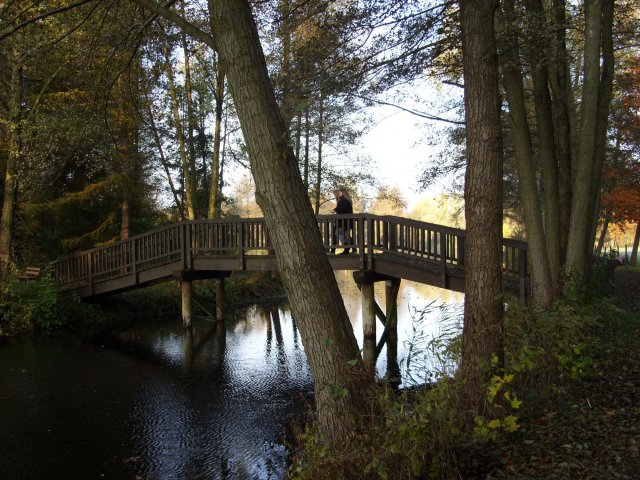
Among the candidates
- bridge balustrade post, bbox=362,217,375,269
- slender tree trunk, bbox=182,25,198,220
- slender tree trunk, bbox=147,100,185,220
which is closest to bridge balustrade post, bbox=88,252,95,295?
slender tree trunk, bbox=182,25,198,220

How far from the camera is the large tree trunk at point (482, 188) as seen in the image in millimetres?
4473

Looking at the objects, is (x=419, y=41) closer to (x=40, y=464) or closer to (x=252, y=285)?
(x=40, y=464)

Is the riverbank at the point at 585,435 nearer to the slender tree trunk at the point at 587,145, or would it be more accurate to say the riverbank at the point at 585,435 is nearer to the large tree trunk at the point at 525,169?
the large tree trunk at the point at 525,169

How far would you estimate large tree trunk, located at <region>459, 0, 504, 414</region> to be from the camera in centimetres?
447

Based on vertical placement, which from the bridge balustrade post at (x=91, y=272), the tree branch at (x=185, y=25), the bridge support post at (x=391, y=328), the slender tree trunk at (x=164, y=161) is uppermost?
the slender tree trunk at (x=164, y=161)

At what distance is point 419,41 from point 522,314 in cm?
464

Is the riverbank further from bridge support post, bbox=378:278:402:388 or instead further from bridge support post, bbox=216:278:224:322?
bridge support post, bbox=216:278:224:322

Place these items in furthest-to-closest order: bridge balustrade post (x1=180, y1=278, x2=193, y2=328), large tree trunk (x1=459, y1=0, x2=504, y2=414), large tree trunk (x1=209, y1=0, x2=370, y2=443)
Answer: bridge balustrade post (x1=180, y1=278, x2=193, y2=328) < large tree trunk (x1=459, y1=0, x2=504, y2=414) < large tree trunk (x1=209, y1=0, x2=370, y2=443)

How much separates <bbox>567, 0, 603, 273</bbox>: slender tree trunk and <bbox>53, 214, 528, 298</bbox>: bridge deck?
4.78 ft

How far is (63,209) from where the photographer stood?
17516mm

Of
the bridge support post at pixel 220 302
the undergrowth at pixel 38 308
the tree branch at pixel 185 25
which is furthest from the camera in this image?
the bridge support post at pixel 220 302

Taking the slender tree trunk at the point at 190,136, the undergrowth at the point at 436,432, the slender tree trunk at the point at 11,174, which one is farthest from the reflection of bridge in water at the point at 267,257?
the undergrowth at the point at 436,432

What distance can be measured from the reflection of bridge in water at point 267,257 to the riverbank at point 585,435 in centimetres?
407

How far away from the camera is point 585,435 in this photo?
4.04 metres
